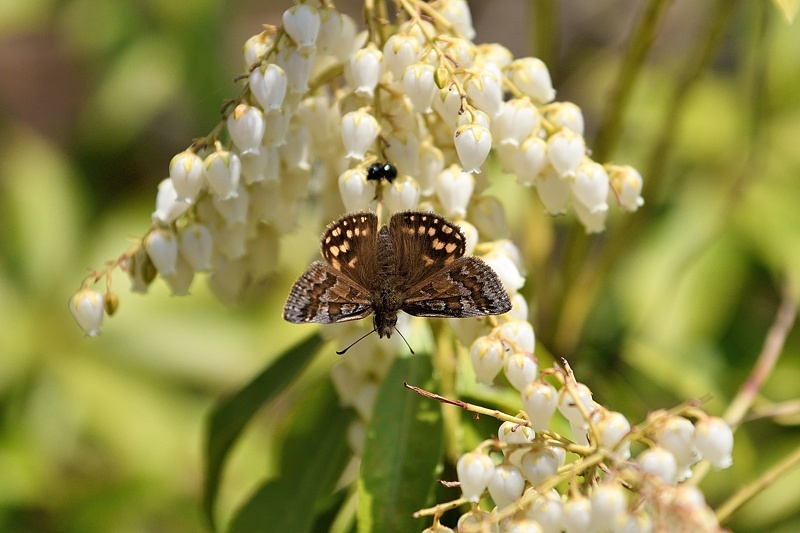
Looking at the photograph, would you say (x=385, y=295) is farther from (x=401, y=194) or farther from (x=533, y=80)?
(x=533, y=80)

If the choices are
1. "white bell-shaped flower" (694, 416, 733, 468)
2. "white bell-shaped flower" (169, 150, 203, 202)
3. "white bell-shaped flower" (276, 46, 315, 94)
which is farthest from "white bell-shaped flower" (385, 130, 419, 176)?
"white bell-shaped flower" (694, 416, 733, 468)

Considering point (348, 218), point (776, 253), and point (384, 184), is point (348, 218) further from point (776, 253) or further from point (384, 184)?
point (776, 253)

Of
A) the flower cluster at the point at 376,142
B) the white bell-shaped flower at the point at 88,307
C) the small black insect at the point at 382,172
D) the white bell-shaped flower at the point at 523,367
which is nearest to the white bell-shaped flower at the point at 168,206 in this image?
the flower cluster at the point at 376,142

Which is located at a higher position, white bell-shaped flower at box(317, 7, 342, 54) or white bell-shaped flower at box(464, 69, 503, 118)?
white bell-shaped flower at box(317, 7, 342, 54)

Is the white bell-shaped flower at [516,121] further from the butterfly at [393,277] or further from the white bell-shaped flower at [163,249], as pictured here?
the white bell-shaped flower at [163,249]

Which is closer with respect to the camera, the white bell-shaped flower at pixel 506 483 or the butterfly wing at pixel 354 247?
the white bell-shaped flower at pixel 506 483

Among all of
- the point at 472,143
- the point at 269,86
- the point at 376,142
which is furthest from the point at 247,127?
the point at 472,143

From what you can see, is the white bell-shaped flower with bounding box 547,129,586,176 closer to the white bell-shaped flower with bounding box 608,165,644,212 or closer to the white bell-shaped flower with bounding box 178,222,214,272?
the white bell-shaped flower with bounding box 608,165,644,212
